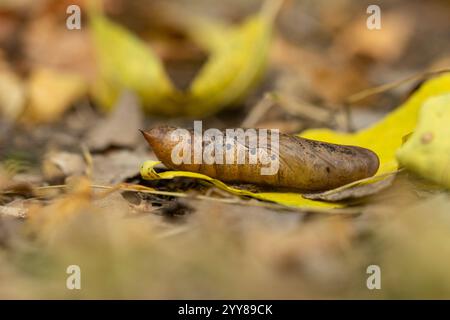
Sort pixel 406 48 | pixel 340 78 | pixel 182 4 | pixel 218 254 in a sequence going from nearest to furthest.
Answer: pixel 218 254 < pixel 340 78 < pixel 406 48 < pixel 182 4

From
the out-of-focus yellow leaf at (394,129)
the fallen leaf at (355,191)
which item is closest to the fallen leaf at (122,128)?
the out-of-focus yellow leaf at (394,129)

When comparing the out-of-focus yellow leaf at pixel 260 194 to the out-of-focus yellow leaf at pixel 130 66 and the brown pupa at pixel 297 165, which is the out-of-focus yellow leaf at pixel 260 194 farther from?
the out-of-focus yellow leaf at pixel 130 66

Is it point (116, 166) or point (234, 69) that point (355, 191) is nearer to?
point (116, 166)

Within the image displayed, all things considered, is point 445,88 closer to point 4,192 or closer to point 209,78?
point 209,78

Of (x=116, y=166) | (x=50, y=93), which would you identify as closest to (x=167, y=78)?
(x=50, y=93)

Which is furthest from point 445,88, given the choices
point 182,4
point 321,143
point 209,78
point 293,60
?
point 182,4

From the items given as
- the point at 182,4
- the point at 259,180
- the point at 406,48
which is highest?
the point at 182,4

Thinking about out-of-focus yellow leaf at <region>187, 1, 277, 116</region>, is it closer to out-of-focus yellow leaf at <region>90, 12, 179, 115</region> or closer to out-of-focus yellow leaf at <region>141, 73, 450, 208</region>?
out-of-focus yellow leaf at <region>90, 12, 179, 115</region>
